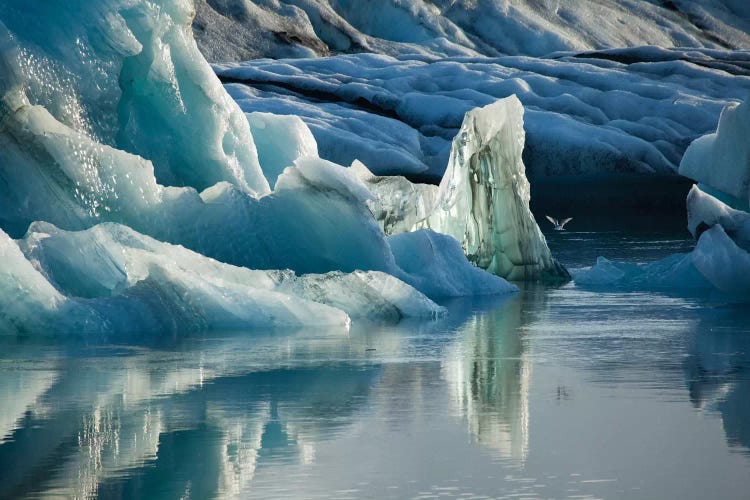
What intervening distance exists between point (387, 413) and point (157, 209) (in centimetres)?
493

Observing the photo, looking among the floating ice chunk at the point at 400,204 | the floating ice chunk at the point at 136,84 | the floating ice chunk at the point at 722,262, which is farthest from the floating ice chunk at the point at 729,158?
the floating ice chunk at the point at 136,84

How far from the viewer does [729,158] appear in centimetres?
1716

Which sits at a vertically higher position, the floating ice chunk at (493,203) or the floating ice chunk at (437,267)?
the floating ice chunk at (493,203)

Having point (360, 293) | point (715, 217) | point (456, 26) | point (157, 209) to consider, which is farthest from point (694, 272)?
point (456, 26)

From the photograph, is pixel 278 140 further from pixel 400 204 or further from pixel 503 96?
pixel 503 96

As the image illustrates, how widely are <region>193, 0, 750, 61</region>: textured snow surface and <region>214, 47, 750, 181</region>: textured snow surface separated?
9.03 meters

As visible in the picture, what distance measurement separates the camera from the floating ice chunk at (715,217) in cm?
1405

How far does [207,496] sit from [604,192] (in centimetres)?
2718

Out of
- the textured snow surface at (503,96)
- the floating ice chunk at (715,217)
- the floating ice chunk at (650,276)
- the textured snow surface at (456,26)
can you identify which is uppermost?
the textured snow surface at (456,26)

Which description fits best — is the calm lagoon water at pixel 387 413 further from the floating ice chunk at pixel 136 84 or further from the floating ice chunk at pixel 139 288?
the floating ice chunk at pixel 136 84

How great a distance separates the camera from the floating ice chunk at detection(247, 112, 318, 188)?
47.3 feet

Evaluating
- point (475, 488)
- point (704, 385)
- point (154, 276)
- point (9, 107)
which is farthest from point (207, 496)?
point (9, 107)

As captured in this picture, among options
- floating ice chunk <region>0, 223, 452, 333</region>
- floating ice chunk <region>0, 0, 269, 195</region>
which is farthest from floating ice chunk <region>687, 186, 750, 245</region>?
floating ice chunk <region>0, 223, 452, 333</region>

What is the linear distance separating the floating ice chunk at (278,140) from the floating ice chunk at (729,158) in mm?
4949
